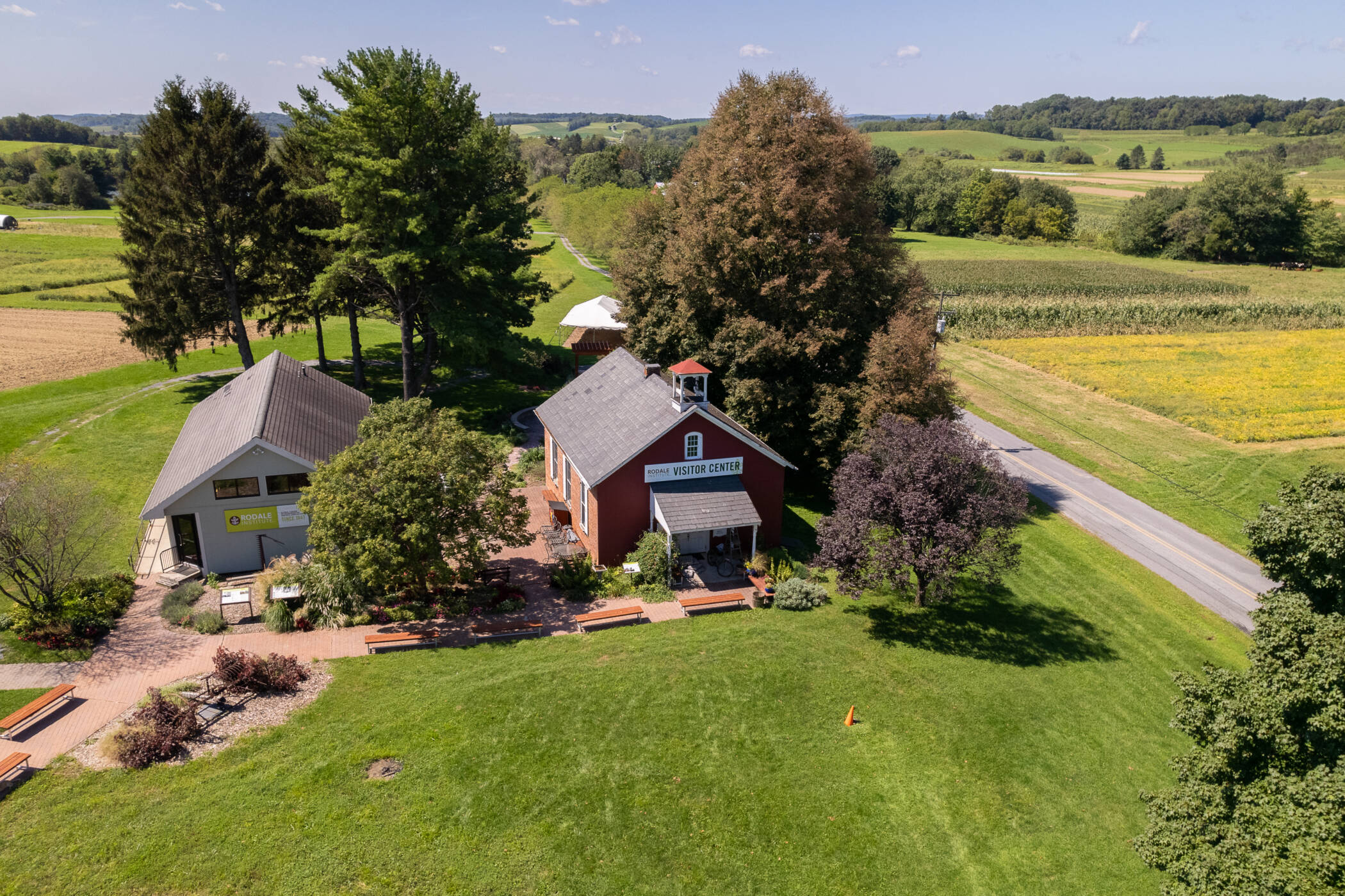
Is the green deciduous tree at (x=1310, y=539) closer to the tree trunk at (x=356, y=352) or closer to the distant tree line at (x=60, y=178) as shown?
the tree trunk at (x=356, y=352)

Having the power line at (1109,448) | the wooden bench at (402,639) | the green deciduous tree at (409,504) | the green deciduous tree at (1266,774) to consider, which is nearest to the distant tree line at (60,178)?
the green deciduous tree at (409,504)

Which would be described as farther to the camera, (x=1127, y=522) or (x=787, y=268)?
(x=787, y=268)

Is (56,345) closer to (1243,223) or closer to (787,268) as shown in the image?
(787,268)

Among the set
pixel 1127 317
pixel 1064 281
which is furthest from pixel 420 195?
pixel 1064 281

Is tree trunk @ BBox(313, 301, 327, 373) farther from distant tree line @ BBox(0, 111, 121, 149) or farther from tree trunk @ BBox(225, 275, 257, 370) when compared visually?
distant tree line @ BBox(0, 111, 121, 149)

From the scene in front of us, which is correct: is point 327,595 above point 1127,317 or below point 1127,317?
below

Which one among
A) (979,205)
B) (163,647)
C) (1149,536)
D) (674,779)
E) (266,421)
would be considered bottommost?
(674,779)

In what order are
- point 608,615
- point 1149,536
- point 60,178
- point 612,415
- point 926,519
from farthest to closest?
point 60,178, point 1149,536, point 612,415, point 608,615, point 926,519
